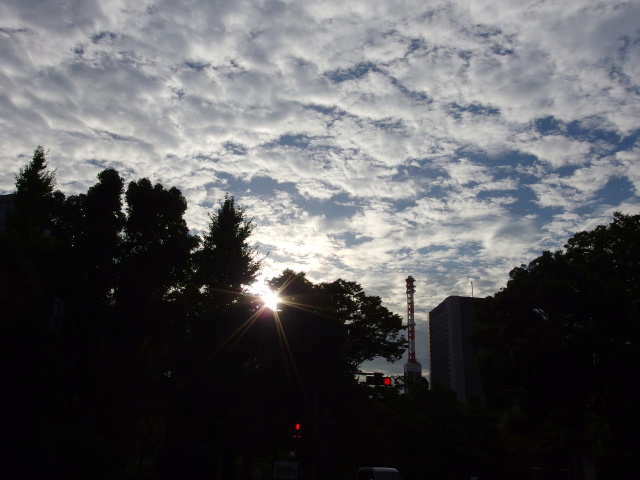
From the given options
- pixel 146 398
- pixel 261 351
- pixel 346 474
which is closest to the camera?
pixel 146 398

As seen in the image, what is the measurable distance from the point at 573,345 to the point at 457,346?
146 m

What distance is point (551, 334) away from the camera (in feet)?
89.8

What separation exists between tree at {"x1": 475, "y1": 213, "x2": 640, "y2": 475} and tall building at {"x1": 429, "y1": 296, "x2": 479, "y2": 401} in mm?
131240

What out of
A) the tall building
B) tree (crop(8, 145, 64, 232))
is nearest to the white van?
tree (crop(8, 145, 64, 232))

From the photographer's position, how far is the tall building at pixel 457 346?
536 feet

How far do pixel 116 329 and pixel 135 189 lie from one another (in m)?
9.65

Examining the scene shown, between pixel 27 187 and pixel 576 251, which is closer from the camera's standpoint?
pixel 576 251

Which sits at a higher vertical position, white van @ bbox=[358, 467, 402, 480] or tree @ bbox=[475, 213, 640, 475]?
tree @ bbox=[475, 213, 640, 475]

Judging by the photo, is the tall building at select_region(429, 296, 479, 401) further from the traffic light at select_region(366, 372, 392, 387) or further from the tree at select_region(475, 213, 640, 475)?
the traffic light at select_region(366, 372, 392, 387)

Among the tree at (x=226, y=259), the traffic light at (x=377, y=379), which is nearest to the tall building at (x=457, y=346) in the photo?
the tree at (x=226, y=259)

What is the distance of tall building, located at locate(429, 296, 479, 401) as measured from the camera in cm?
16338

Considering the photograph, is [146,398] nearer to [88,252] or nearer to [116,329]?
[116,329]

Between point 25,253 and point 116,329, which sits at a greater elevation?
point 25,253

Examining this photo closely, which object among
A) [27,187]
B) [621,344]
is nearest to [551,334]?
[621,344]
